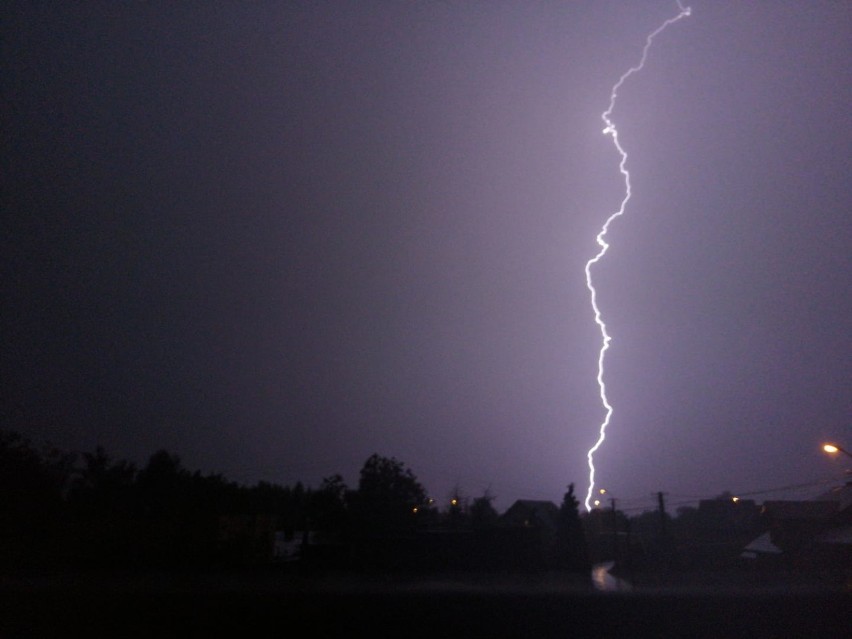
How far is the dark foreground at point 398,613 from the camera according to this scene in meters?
8.88

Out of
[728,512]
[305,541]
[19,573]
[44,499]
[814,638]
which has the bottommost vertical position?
[814,638]

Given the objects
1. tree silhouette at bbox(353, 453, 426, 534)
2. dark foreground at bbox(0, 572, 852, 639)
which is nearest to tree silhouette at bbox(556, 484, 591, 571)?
tree silhouette at bbox(353, 453, 426, 534)

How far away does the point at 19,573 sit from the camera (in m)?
12.5

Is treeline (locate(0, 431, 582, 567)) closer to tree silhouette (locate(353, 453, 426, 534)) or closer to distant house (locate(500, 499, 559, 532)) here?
tree silhouette (locate(353, 453, 426, 534))

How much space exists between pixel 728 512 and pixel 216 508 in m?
42.8

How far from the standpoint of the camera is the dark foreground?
8.88 metres

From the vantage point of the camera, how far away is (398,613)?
32.9 ft

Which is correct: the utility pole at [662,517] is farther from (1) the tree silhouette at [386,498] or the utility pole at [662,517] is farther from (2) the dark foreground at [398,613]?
(2) the dark foreground at [398,613]

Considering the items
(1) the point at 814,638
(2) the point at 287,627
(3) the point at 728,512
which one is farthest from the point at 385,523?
(3) the point at 728,512

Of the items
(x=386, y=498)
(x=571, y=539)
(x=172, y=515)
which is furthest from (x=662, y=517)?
(x=172, y=515)

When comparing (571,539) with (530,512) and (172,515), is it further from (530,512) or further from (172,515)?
(172,515)

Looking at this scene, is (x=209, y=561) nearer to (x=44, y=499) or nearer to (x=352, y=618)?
(x=44, y=499)

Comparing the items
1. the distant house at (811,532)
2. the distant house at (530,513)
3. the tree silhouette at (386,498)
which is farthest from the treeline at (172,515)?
the distant house at (811,532)

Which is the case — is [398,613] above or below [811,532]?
below
